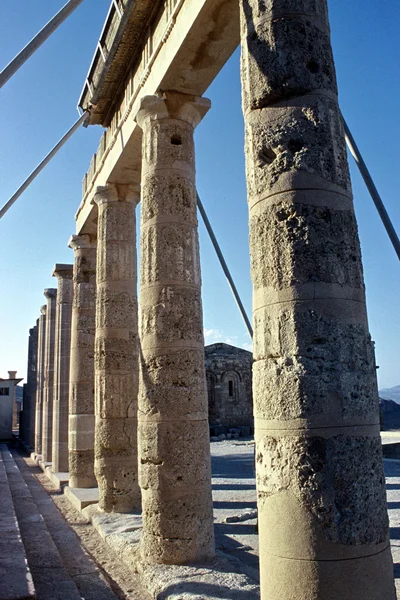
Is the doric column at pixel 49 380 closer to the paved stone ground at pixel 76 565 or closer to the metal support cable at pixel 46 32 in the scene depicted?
the paved stone ground at pixel 76 565

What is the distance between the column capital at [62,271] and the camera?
54.0ft

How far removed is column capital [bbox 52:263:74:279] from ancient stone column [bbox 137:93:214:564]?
9488 mm

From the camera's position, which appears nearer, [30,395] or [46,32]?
[46,32]

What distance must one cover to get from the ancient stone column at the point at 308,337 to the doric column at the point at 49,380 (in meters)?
15.9

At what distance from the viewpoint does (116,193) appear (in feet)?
34.0

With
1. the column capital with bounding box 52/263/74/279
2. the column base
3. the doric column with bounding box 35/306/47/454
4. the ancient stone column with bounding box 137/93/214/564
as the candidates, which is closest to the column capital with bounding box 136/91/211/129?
the ancient stone column with bounding box 137/93/214/564

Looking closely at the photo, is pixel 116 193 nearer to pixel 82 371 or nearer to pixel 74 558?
pixel 82 371

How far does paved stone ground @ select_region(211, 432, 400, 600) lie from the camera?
7.67m

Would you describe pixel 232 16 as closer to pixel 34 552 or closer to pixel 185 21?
pixel 185 21

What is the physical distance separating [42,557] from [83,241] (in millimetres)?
7523

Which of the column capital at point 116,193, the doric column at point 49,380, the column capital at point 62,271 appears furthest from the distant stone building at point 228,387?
the column capital at point 116,193

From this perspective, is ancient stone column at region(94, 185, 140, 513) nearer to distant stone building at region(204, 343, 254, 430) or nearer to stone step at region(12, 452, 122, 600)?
stone step at region(12, 452, 122, 600)

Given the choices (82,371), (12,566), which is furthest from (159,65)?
(82,371)

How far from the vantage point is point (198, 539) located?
6.46 meters
